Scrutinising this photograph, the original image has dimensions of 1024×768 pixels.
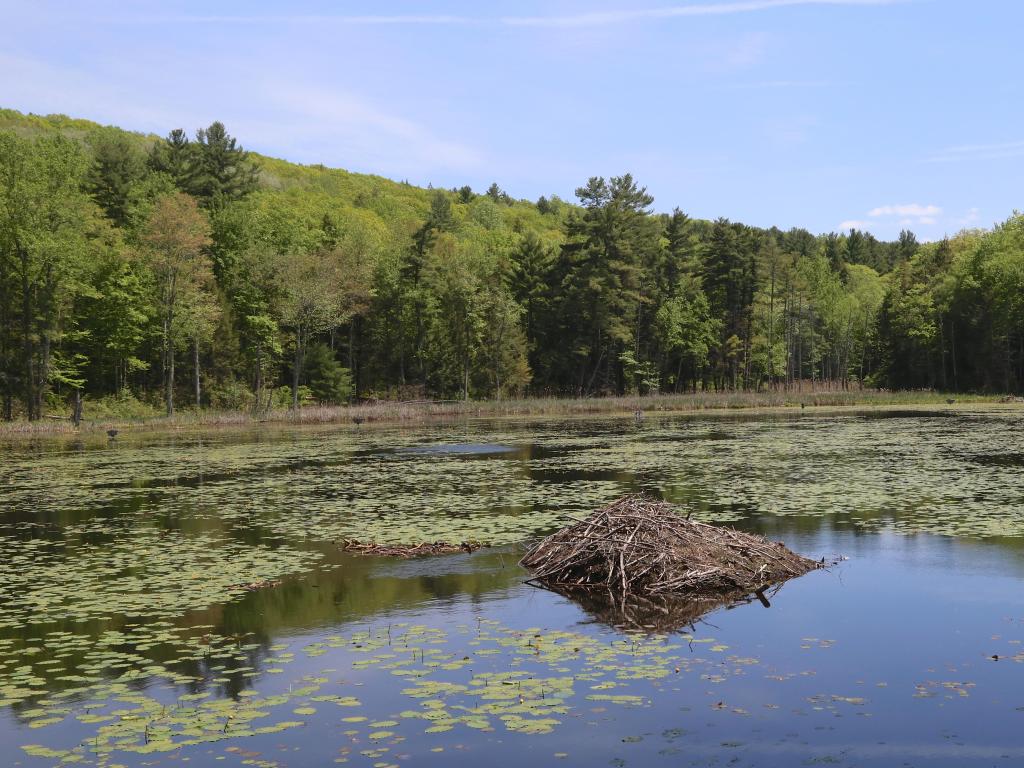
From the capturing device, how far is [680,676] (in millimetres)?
9258

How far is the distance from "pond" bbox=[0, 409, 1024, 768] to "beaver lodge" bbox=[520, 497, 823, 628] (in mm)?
502

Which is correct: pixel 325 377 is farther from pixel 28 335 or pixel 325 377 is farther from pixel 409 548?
pixel 409 548

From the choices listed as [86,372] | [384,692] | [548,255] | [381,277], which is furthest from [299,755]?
[548,255]

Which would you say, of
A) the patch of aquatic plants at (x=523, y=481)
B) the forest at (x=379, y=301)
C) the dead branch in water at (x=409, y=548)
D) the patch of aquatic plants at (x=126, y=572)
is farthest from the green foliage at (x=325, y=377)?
the dead branch in water at (x=409, y=548)

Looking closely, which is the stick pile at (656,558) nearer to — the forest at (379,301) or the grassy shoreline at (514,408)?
the grassy shoreline at (514,408)

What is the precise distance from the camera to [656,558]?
1305 cm

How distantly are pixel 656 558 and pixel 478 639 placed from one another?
3407 millimetres

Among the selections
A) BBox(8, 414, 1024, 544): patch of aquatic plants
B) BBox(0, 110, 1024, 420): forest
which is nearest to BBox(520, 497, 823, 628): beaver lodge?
BBox(8, 414, 1024, 544): patch of aquatic plants

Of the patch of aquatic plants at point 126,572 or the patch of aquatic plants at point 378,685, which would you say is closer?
the patch of aquatic plants at point 378,685

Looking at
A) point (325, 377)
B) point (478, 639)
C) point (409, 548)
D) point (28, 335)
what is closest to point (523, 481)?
point (409, 548)

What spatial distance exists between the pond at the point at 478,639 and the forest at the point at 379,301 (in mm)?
43371

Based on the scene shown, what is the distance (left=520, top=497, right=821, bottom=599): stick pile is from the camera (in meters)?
12.9

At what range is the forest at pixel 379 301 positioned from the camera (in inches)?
2454

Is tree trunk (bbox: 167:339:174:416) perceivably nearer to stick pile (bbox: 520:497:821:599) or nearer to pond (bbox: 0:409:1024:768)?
pond (bbox: 0:409:1024:768)
